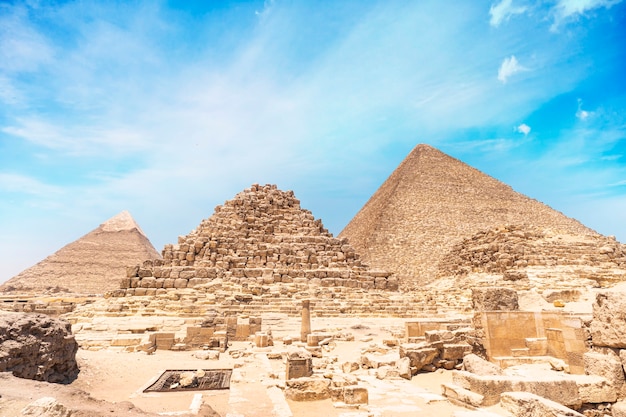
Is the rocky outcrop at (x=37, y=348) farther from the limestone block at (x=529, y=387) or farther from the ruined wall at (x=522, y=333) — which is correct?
the ruined wall at (x=522, y=333)

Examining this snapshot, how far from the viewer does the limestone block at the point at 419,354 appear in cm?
621

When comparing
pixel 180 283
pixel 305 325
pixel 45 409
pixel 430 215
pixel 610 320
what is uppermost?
pixel 430 215

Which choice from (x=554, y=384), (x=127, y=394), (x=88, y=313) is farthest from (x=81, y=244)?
(x=554, y=384)

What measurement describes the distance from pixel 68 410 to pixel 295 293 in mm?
13146

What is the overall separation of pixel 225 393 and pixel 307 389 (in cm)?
117

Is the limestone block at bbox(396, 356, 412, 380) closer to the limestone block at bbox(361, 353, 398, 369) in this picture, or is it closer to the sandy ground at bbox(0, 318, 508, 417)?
the sandy ground at bbox(0, 318, 508, 417)

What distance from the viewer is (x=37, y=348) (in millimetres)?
4969

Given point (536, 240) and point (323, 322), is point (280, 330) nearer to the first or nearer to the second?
point (323, 322)

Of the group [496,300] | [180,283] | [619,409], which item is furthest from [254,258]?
[619,409]

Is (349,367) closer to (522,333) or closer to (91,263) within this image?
(522,333)

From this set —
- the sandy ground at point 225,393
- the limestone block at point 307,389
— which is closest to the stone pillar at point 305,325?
the sandy ground at point 225,393

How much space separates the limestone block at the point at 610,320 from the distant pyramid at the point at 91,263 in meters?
47.9

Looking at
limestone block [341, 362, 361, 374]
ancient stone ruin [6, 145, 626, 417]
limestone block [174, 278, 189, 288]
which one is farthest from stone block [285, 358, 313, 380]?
limestone block [174, 278, 189, 288]

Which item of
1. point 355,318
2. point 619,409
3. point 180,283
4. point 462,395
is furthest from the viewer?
point 180,283
